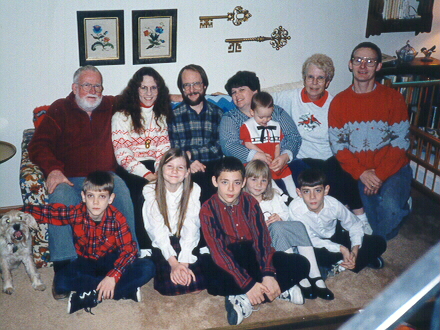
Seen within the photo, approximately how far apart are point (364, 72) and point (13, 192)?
A: 2905 millimetres

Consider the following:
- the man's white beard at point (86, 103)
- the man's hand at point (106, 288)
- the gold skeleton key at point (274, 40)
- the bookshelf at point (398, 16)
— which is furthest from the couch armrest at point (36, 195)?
the bookshelf at point (398, 16)

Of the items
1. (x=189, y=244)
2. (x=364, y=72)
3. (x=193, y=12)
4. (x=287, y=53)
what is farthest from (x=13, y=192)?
(x=364, y=72)

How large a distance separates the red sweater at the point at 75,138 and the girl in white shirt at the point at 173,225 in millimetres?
529

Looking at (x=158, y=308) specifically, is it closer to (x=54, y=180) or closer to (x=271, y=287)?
(x=271, y=287)

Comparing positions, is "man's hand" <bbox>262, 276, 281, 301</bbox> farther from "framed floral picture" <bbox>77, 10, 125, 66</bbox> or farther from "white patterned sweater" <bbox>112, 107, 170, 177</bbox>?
"framed floral picture" <bbox>77, 10, 125, 66</bbox>

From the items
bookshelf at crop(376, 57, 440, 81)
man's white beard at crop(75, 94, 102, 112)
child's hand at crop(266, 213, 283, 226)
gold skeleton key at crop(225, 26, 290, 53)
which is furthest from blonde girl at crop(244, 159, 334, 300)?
bookshelf at crop(376, 57, 440, 81)

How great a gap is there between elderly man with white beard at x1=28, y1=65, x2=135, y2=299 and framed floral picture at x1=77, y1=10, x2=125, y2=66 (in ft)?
1.48

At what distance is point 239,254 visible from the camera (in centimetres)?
301

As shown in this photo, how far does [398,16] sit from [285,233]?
258 centimetres

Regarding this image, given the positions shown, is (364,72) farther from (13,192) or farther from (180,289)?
(13,192)

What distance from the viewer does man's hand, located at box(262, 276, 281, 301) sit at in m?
2.93

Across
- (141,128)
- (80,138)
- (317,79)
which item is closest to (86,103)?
(80,138)

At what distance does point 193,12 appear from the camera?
13.2 feet

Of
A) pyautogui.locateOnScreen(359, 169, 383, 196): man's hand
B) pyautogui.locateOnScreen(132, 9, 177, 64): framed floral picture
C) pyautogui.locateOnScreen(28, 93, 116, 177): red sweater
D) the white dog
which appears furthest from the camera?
pyautogui.locateOnScreen(132, 9, 177, 64): framed floral picture
